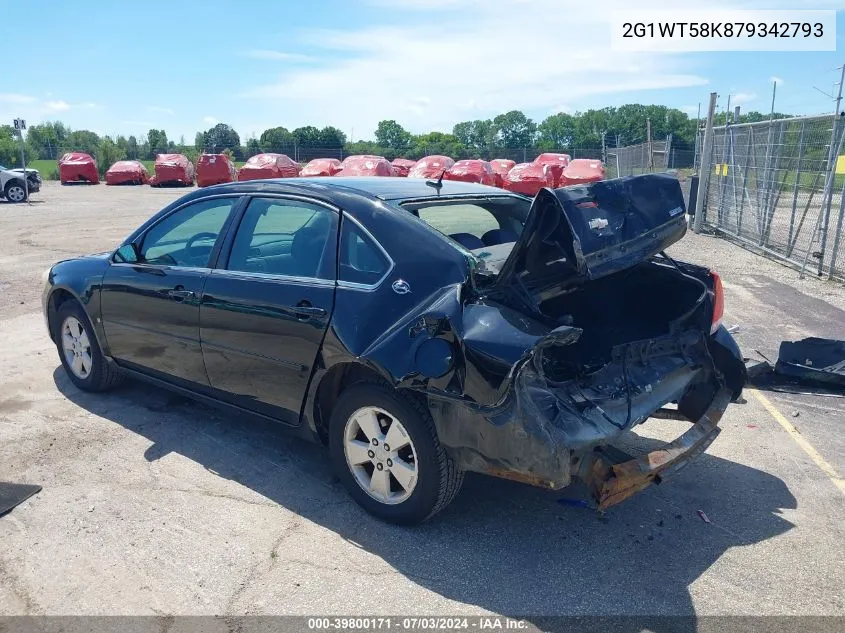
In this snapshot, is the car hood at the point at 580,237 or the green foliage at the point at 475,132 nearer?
the car hood at the point at 580,237

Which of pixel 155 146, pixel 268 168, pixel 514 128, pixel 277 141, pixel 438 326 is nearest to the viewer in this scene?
pixel 438 326

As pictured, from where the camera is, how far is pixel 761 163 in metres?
13.0

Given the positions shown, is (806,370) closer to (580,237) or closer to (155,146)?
(580,237)

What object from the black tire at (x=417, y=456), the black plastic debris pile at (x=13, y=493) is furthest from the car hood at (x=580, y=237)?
the black plastic debris pile at (x=13, y=493)

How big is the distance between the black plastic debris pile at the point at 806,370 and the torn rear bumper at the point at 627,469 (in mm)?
2513

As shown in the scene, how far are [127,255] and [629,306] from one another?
3.45 meters

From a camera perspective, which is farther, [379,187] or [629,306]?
[629,306]

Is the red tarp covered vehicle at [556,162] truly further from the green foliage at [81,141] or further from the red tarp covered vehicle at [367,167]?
the green foliage at [81,141]

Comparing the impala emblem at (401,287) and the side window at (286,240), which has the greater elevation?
the side window at (286,240)

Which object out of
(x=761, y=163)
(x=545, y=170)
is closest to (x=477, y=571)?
(x=761, y=163)

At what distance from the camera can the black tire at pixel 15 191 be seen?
26.4m

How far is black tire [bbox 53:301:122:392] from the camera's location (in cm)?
526

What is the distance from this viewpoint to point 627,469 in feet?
10.5

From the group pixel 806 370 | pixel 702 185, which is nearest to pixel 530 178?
pixel 702 185
